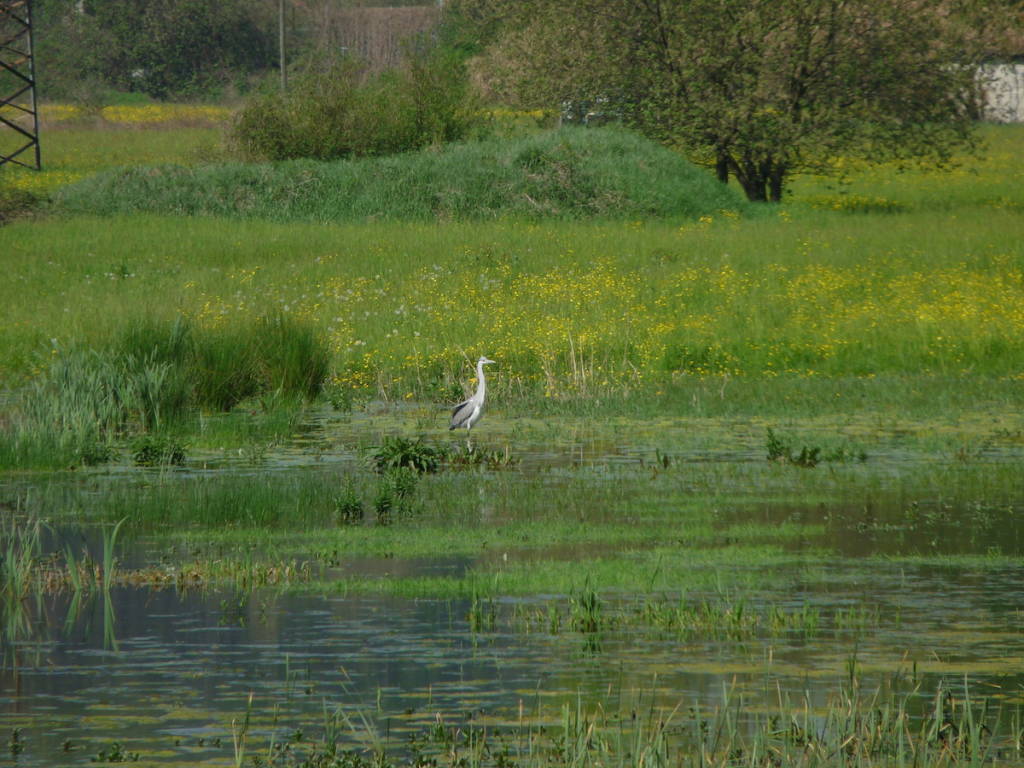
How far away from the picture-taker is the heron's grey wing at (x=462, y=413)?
679 inches

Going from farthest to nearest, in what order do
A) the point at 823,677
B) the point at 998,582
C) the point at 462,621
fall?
the point at 998,582 < the point at 462,621 < the point at 823,677

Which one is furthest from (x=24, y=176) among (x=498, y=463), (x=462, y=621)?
(x=462, y=621)

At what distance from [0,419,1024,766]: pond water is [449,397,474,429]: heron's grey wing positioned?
17.2 ft

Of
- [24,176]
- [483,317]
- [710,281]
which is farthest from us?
[24,176]

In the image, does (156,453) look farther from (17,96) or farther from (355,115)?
(17,96)

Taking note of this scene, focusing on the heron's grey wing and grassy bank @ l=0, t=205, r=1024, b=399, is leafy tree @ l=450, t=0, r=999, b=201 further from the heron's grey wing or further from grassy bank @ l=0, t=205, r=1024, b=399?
the heron's grey wing

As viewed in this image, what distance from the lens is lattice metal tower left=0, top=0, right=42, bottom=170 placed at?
52184 mm

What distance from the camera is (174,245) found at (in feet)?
105

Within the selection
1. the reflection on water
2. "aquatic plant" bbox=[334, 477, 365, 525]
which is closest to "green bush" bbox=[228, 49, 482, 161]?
"aquatic plant" bbox=[334, 477, 365, 525]

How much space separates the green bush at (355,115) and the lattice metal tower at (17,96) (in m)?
8.33

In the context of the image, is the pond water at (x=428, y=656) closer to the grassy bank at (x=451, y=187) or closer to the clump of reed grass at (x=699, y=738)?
the clump of reed grass at (x=699, y=738)

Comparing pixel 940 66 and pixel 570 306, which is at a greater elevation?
pixel 940 66

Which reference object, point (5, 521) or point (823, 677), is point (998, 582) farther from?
point (5, 521)

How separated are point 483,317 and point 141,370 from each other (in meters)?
6.94
